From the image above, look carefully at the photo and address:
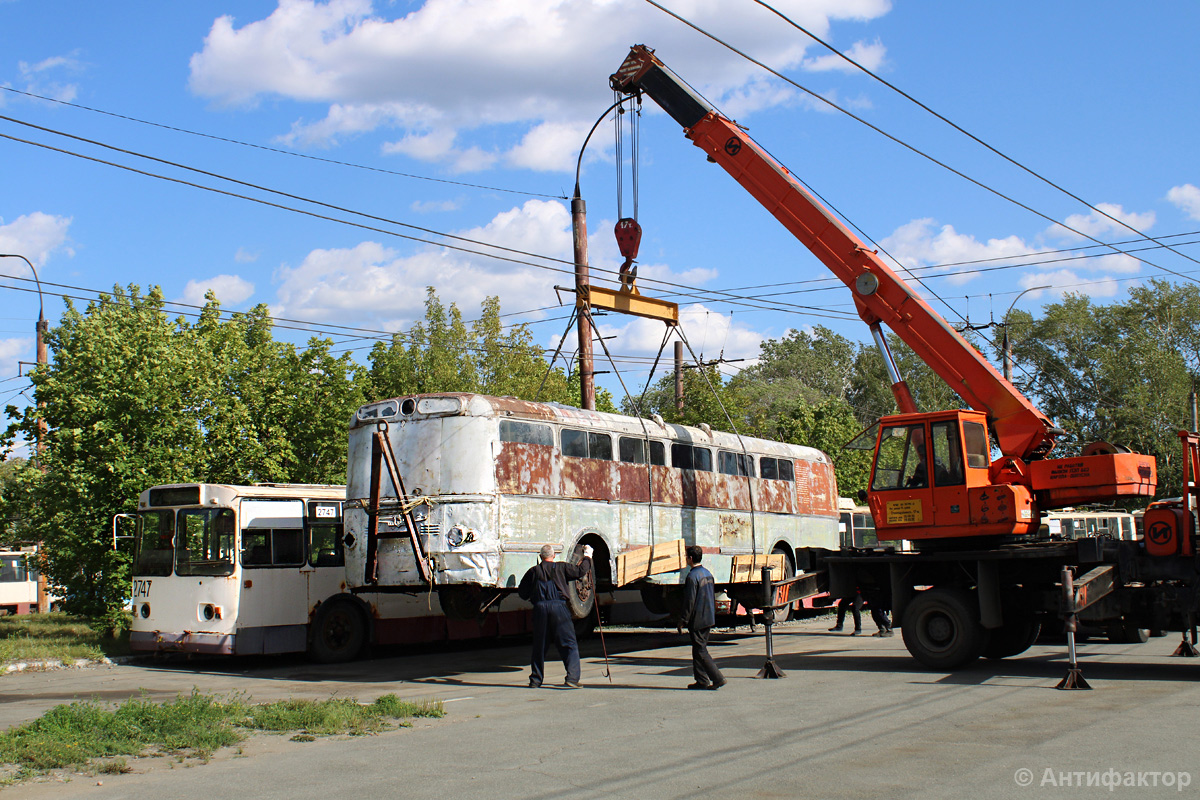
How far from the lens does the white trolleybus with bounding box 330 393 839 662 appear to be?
Result: 14656 mm

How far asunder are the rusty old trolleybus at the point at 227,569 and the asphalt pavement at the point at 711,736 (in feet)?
2.36

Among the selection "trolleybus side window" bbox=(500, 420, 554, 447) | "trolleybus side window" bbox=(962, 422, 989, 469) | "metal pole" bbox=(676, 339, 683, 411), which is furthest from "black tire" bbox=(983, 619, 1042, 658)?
"metal pole" bbox=(676, 339, 683, 411)

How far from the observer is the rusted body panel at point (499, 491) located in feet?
48.0

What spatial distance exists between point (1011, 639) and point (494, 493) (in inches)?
306

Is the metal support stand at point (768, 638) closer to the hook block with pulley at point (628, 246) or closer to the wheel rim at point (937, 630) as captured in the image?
the wheel rim at point (937, 630)

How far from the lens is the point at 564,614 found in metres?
13.8

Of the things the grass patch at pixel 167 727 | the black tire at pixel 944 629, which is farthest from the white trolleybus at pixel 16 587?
the black tire at pixel 944 629

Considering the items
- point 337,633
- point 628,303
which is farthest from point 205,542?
point 628,303

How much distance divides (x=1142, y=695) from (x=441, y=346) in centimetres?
2551

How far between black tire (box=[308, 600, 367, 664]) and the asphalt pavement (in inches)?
34.9

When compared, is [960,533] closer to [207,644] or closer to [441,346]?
[207,644]

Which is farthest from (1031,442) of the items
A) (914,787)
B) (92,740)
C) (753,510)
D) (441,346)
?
(441,346)

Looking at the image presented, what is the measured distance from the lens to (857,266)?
1722 centimetres

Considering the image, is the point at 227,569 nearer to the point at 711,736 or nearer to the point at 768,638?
the point at 768,638
